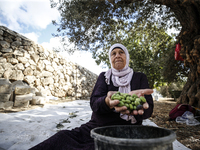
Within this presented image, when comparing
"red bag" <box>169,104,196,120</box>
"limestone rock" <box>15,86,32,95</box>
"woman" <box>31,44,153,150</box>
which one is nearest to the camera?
"woman" <box>31,44,153,150</box>

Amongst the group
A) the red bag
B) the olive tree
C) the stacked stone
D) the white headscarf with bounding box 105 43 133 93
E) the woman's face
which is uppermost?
the olive tree

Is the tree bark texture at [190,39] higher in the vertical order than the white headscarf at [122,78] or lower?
higher

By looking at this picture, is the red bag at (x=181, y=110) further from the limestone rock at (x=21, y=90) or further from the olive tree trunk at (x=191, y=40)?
the limestone rock at (x=21, y=90)

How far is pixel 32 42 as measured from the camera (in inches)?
330

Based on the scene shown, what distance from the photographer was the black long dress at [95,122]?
1474mm

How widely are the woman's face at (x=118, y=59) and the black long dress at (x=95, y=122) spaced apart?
0.25 m

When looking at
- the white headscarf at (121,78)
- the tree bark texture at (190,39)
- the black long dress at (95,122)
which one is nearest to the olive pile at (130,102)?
→ the black long dress at (95,122)

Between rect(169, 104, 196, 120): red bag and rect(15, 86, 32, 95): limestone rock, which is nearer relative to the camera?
rect(169, 104, 196, 120): red bag

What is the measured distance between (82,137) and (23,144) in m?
1.27

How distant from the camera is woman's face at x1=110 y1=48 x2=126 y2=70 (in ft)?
6.76

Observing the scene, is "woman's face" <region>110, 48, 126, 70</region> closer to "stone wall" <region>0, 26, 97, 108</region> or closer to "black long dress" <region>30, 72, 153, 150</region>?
"black long dress" <region>30, 72, 153, 150</region>

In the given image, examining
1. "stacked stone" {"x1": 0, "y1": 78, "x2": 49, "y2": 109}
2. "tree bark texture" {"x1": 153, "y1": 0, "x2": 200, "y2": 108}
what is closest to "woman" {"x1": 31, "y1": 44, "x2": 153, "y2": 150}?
"tree bark texture" {"x1": 153, "y1": 0, "x2": 200, "y2": 108}

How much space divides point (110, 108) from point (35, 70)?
8062 millimetres

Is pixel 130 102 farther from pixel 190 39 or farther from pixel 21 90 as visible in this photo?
pixel 21 90
